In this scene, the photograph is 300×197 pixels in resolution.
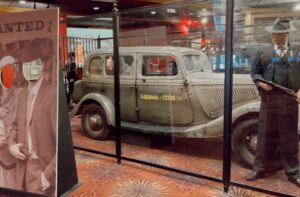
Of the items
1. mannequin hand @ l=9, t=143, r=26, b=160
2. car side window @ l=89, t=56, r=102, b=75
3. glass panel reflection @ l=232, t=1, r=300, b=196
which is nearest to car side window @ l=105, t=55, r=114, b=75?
car side window @ l=89, t=56, r=102, b=75

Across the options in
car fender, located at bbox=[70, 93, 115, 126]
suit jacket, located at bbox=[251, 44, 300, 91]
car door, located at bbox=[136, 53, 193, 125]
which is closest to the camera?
suit jacket, located at bbox=[251, 44, 300, 91]

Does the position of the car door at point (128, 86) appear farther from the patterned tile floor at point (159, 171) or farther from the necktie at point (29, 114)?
the necktie at point (29, 114)

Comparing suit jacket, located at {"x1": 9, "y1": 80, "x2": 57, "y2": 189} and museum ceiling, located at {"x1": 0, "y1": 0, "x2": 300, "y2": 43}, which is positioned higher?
museum ceiling, located at {"x1": 0, "y1": 0, "x2": 300, "y2": 43}

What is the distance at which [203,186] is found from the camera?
3230 millimetres

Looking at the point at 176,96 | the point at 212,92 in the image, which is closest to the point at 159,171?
the point at 176,96

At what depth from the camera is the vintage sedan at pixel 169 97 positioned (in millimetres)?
3672

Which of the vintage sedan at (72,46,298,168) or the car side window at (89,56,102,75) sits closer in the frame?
the vintage sedan at (72,46,298,168)

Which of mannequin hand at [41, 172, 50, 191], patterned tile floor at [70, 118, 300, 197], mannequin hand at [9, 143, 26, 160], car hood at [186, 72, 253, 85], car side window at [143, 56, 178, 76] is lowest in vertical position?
patterned tile floor at [70, 118, 300, 197]

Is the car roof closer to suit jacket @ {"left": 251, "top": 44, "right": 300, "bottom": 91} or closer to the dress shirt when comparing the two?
suit jacket @ {"left": 251, "top": 44, "right": 300, "bottom": 91}

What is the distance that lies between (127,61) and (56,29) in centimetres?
207

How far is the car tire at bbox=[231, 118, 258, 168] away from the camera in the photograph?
3.59 metres

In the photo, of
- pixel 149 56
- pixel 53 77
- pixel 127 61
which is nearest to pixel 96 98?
pixel 127 61

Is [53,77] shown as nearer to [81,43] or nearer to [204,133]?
[204,133]

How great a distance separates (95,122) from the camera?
200 inches
